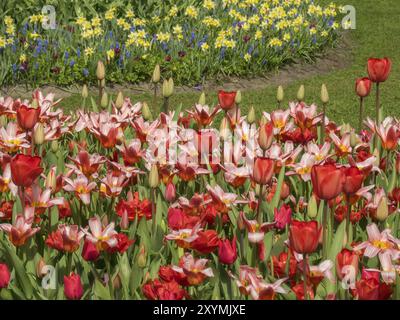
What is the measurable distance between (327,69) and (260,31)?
3.91 feet

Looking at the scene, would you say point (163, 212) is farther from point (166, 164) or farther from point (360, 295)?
point (360, 295)

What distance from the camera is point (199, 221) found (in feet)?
8.45

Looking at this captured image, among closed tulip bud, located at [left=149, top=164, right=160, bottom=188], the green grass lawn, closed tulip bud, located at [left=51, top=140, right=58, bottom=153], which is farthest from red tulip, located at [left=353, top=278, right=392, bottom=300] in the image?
the green grass lawn

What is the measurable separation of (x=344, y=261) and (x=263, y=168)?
1.26ft

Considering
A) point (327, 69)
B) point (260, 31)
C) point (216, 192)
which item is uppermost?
point (216, 192)

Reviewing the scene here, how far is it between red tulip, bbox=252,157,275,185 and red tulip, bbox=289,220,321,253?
0.33m

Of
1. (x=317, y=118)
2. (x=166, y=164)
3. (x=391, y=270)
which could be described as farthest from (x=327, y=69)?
(x=391, y=270)

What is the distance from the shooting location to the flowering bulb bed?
238 cm

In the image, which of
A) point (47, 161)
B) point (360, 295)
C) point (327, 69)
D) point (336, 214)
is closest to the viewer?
point (360, 295)

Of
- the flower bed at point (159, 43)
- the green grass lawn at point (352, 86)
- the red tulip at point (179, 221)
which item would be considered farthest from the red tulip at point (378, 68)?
the flower bed at point (159, 43)

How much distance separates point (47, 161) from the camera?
368cm

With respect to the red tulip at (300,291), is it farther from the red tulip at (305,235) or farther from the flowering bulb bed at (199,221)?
the red tulip at (305,235)

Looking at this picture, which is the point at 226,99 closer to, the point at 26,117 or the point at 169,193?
the point at 169,193

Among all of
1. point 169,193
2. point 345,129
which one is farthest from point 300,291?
point 345,129
